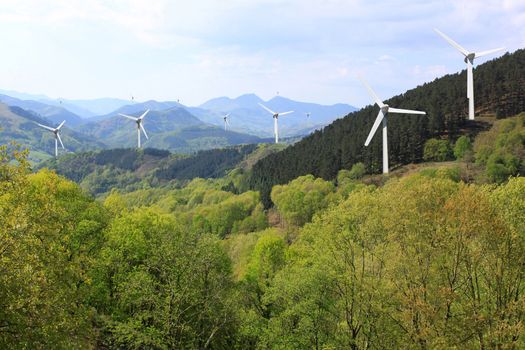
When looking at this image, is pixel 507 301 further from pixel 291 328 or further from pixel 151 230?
pixel 151 230

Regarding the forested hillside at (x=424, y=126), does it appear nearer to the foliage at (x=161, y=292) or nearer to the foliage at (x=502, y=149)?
the foliage at (x=502, y=149)

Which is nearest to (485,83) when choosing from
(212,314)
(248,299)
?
(248,299)

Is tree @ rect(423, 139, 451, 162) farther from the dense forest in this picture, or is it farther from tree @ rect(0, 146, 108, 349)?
tree @ rect(0, 146, 108, 349)

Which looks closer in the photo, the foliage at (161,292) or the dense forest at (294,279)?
the dense forest at (294,279)

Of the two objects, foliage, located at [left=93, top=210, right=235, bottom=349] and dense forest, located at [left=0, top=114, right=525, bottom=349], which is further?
foliage, located at [left=93, top=210, right=235, bottom=349]

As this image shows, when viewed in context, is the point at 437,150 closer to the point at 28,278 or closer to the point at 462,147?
the point at 462,147

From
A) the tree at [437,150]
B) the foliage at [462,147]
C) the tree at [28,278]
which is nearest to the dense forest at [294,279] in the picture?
the tree at [28,278]

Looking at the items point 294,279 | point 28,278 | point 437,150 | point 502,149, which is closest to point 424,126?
point 437,150

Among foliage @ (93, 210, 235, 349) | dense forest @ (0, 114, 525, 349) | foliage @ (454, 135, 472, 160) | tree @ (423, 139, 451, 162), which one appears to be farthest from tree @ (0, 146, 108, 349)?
tree @ (423, 139, 451, 162)
